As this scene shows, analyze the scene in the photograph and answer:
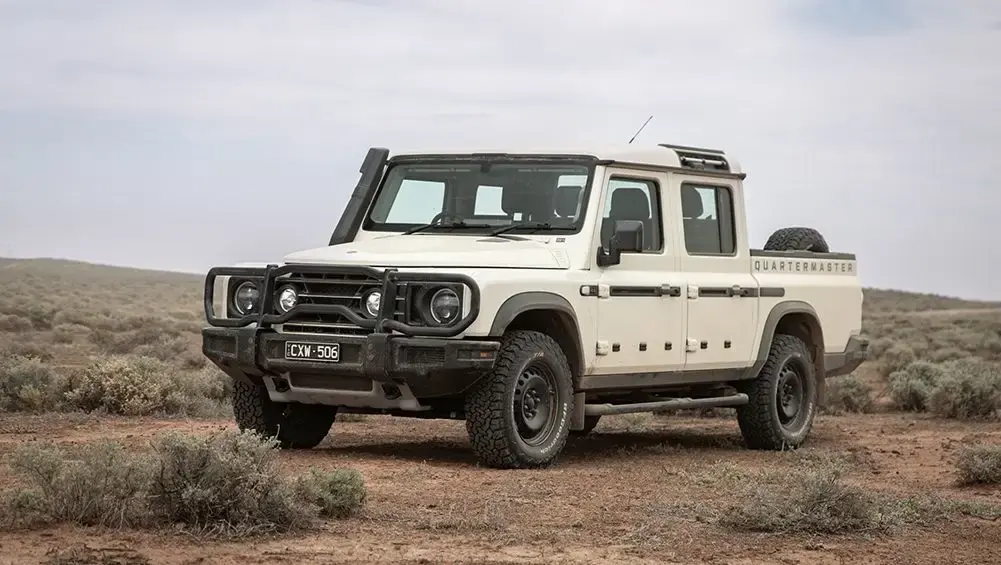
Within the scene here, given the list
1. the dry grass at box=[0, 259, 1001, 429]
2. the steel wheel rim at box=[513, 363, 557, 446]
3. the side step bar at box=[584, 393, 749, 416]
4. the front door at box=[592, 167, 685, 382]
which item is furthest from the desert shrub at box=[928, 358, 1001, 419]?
the steel wheel rim at box=[513, 363, 557, 446]

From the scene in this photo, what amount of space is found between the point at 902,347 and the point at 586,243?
71.3 feet

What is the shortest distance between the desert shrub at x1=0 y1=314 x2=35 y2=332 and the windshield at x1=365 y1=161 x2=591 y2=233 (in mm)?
19800

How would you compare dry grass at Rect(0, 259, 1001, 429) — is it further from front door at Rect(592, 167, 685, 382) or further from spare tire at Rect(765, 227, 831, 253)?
front door at Rect(592, 167, 685, 382)

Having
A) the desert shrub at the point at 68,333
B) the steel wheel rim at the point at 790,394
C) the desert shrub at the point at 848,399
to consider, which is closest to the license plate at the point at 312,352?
the steel wheel rim at the point at 790,394

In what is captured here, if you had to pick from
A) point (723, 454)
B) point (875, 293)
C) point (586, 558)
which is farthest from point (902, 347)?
point (875, 293)

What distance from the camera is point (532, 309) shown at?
10.3 m

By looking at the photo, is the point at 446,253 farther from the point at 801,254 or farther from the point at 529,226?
the point at 801,254

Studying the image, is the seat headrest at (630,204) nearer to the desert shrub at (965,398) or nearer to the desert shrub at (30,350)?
the desert shrub at (965,398)

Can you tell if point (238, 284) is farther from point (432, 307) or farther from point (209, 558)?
point (209, 558)

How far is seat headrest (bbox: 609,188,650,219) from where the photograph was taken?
37.5ft

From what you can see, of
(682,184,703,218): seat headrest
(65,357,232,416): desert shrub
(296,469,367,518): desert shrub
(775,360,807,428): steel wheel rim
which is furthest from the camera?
(65,357,232,416): desert shrub

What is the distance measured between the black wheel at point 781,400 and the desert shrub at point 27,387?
256 inches

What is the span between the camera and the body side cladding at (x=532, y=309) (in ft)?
32.8

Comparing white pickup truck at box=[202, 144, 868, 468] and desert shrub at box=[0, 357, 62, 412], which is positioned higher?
white pickup truck at box=[202, 144, 868, 468]
